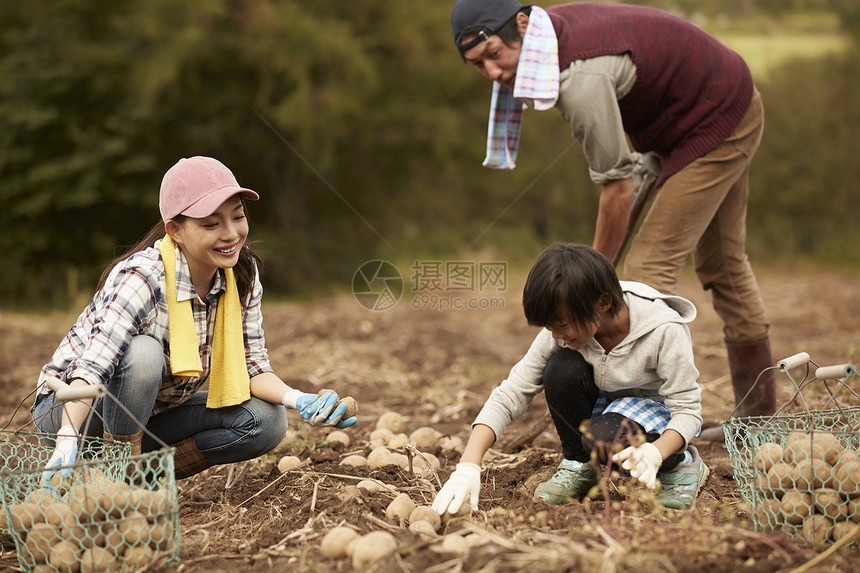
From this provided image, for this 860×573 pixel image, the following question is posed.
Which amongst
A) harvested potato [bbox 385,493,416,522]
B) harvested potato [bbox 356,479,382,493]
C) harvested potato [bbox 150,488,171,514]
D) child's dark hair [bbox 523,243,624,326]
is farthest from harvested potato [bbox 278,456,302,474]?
child's dark hair [bbox 523,243,624,326]

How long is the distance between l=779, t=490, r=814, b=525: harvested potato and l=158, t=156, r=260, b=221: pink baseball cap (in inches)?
60.5

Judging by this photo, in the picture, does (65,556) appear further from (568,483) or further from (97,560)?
(568,483)

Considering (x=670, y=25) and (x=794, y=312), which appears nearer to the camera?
(x=670, y=25)

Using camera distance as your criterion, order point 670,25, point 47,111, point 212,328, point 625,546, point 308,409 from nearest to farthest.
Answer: point 625,546
point 308,409
point 212,328
point 670,25
point 47,111

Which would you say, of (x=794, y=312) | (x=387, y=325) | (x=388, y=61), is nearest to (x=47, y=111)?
(x=388, y=61)

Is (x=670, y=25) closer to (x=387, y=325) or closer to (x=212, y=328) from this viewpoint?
(x=212, y=328)

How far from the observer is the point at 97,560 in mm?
1776

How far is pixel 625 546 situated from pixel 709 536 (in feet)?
0.75

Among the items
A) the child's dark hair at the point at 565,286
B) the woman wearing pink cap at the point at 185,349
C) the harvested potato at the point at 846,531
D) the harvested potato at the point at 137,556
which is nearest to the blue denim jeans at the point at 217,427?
the woman wearing pink cap at the point at 185,349

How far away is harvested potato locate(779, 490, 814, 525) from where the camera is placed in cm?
180

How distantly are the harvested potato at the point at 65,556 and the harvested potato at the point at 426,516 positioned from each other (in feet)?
2.55

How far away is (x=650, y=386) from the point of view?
232 cm

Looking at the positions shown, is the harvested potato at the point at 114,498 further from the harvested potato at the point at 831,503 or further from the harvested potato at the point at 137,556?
the harvested potato at the point at 831,503

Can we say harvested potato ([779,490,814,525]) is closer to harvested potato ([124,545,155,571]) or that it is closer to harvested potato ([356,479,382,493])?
harvested potato ([356,479,382,493])
